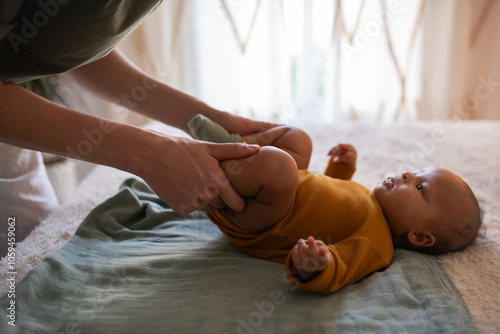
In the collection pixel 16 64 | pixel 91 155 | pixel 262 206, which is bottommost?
pixel 262 206

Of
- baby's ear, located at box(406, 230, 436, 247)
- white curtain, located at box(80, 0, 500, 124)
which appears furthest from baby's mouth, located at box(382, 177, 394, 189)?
white curtain, located at box(80, 0, 500, 124)

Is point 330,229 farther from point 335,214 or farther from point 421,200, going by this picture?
point 421,200

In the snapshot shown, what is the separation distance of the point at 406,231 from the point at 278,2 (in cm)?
163

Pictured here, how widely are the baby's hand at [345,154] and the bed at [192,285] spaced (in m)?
0.33

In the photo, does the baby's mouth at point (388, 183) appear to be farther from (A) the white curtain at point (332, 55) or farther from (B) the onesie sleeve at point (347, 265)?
(A) the white curtain at point (332, 55)

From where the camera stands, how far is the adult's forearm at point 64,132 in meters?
0.73

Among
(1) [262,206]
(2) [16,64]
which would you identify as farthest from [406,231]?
(2) [16,64]

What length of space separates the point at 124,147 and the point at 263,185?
0.86 ft

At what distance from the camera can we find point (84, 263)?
872 millimetres

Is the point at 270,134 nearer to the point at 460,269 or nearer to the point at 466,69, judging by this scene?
the point at 460,269

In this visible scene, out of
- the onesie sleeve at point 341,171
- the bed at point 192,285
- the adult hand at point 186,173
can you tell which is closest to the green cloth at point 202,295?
the bed at point 192,285

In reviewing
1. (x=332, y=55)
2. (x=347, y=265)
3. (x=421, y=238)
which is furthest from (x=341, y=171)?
(x=332, y=55)

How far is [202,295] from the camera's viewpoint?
78cm

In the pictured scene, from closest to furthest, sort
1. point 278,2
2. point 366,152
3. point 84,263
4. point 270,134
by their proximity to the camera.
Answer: point 84,263 < point 270,134 < point 366,152 < point 278,2
